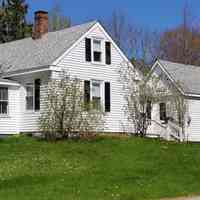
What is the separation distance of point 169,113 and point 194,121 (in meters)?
1.85

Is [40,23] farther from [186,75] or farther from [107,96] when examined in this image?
[186,75]

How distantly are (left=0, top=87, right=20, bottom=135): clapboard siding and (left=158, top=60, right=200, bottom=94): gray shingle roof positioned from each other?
36.4 feet

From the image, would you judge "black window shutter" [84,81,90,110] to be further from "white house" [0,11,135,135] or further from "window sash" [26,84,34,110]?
"window sash" [26,84,34,110]

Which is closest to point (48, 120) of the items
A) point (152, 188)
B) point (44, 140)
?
point (44, 140)

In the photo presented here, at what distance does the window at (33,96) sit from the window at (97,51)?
12.5 feet

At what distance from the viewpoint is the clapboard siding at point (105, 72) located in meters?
31.6

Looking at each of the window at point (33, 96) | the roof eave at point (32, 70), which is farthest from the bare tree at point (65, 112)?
the window at point (33, 96)

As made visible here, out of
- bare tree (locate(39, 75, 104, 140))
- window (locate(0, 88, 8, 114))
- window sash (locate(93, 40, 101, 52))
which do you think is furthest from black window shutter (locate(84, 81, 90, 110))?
window (locate(0, 88, 8, 114))

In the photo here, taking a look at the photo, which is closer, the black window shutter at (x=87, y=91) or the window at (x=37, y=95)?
the black window shutter at (x=87, y=91)

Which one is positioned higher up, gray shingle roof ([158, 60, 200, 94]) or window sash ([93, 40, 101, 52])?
window sash ([93, 40, 101, 52])

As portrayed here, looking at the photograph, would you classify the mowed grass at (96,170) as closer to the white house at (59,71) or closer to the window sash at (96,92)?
the white house at (59,71)

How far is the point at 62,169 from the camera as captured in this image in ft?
64.1

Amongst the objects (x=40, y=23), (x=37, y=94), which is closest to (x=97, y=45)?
(x=40, y=23)

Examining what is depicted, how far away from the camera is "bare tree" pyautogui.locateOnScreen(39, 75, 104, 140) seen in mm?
28609
